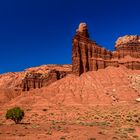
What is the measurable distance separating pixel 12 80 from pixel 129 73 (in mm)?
88033

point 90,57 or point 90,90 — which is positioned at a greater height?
point 90,57

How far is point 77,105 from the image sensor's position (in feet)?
301

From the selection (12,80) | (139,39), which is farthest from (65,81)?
(12,80)

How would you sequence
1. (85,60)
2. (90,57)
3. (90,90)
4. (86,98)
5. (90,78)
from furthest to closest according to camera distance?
1. (90,57)
2. (85,60)
3. (90,78)
4. (90,90)
5. (86,98)

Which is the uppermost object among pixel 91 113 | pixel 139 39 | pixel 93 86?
pixel 139 39

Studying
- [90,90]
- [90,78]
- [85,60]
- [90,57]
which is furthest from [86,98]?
[90,57]

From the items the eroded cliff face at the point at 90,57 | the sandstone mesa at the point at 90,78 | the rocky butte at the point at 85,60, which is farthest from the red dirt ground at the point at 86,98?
the rocky butte at the point at 85,60

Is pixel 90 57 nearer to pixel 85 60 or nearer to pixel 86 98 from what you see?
pixel 85 60

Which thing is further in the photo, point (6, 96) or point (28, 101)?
point (6, 96)

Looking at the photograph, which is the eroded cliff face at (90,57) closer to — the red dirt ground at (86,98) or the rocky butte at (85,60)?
the rocky butte at (85,60)

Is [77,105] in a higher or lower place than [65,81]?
lower

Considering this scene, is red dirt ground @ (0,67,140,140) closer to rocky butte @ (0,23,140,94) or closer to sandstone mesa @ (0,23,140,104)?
sandstone mesa @ (0,23,140,104)

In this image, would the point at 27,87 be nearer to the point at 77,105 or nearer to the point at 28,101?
the point at 28,101

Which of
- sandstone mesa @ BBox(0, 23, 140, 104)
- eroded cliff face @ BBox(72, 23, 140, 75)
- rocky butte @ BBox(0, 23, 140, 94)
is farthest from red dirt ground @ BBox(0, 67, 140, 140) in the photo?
rocky butte @ BBox(0, 23, 140, 94)
